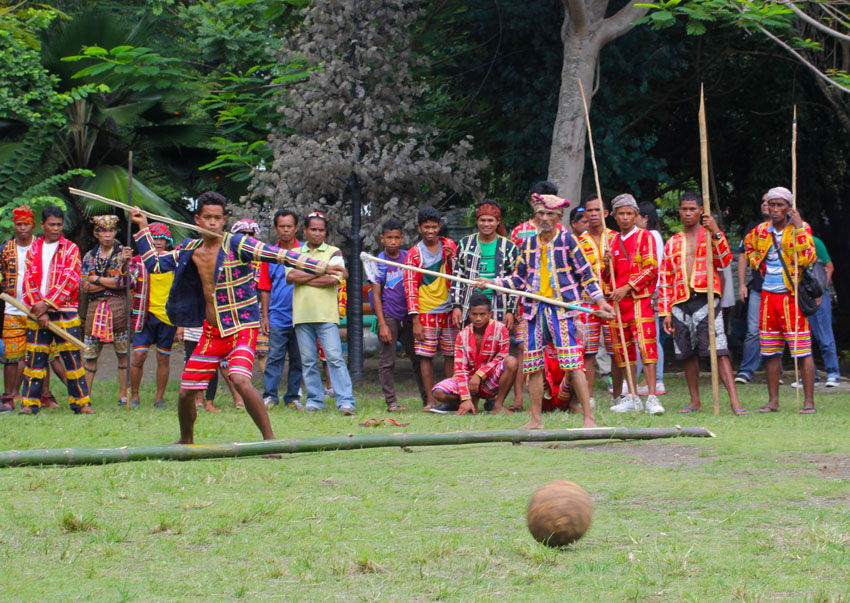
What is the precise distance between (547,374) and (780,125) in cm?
1003

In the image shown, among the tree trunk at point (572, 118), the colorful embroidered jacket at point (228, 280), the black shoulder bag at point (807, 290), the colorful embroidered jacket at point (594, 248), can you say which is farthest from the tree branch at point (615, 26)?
the colorful embroidered jacket at point (228, 280)

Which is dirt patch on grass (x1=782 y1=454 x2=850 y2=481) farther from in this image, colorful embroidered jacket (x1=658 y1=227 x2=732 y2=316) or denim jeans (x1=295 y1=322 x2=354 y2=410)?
denim jeans (x1=295 y1=322 x2=354 y2=410)

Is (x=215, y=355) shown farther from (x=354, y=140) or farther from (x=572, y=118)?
(x=572, y=118)

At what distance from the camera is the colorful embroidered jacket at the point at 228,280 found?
7.75 metres

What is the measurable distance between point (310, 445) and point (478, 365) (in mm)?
3535

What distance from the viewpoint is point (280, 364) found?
1149 cm

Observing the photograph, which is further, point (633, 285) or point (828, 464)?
point (633, 285)

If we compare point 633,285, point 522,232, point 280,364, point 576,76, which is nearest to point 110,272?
point 280,364

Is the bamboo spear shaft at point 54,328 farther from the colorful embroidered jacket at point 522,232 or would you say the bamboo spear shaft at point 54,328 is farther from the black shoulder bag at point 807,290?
the black shoulder bag at point 807,290

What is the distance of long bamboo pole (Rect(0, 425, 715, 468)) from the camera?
6.91m

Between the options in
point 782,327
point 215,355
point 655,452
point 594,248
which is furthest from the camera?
point 594,248

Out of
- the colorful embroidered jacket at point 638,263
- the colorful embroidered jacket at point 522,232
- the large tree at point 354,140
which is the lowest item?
the colorful embroidered jacket at point 638,263

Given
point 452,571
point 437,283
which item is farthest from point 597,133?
point 452,571

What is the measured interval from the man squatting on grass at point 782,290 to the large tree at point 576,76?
356 cm
